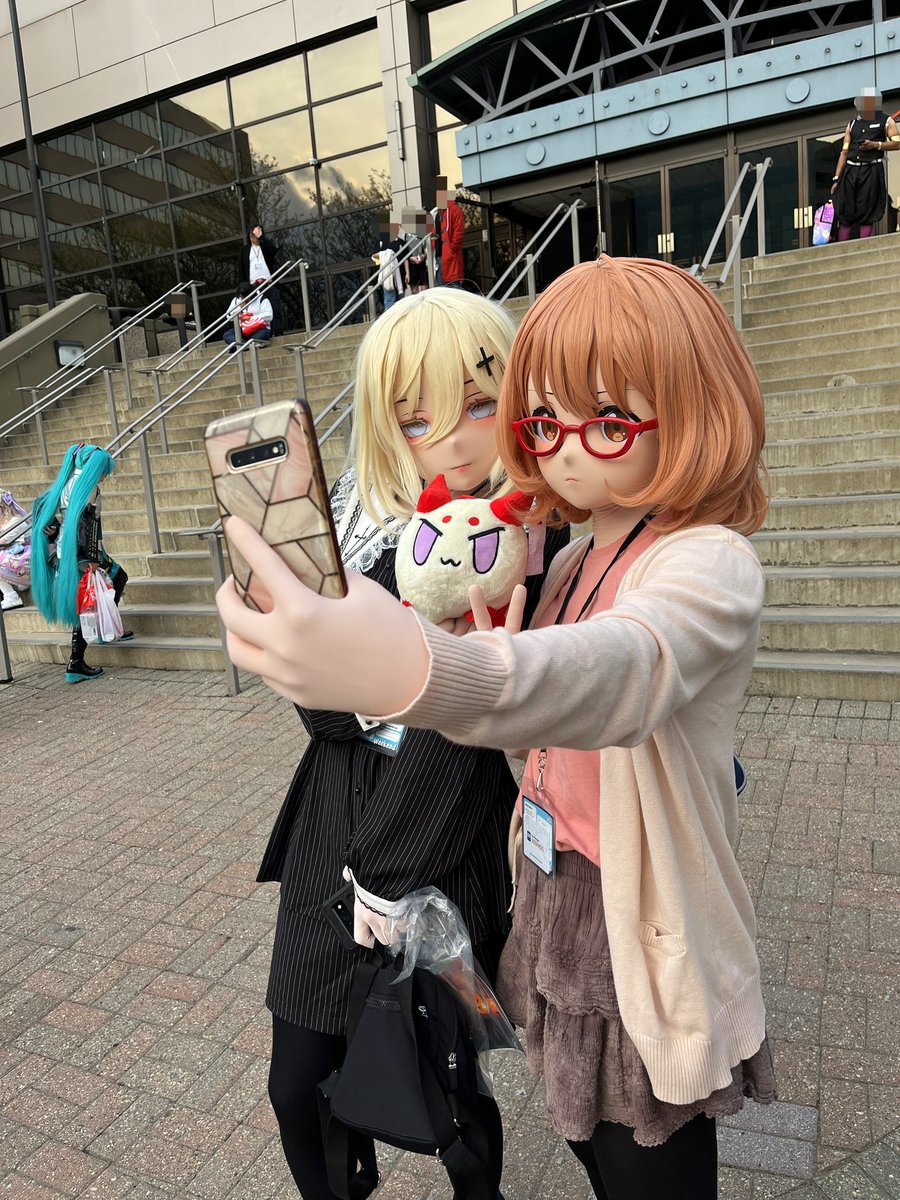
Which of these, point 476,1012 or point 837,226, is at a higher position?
point 837,226

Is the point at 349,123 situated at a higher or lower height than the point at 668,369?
higher

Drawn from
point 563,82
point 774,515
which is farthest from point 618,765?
point 563,82

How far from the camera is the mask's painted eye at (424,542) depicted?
1374 millimetres

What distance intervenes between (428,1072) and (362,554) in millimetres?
867

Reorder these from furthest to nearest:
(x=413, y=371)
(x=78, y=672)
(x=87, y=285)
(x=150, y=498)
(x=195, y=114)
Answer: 1. (x=87, y=285)
2. (x=195, y=114)
3. (x=150, y=498)
4. (x=78, y=672)
5. (x=413, y=371)

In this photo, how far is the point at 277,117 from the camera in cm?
1542

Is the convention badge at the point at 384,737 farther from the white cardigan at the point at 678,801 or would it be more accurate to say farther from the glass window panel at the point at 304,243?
the glass window panel at the point at 304,243

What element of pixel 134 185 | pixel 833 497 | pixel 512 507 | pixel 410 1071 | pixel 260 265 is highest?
pixel 134 185

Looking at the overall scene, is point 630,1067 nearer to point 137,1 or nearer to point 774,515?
point 774,515

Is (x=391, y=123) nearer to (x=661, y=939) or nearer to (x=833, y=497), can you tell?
(x=833, y=497)

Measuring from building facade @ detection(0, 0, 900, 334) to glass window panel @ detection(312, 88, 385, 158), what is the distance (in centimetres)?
3

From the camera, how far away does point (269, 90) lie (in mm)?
15453

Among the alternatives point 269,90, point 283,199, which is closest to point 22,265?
point 283,199

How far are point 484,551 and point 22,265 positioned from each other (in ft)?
69.3
